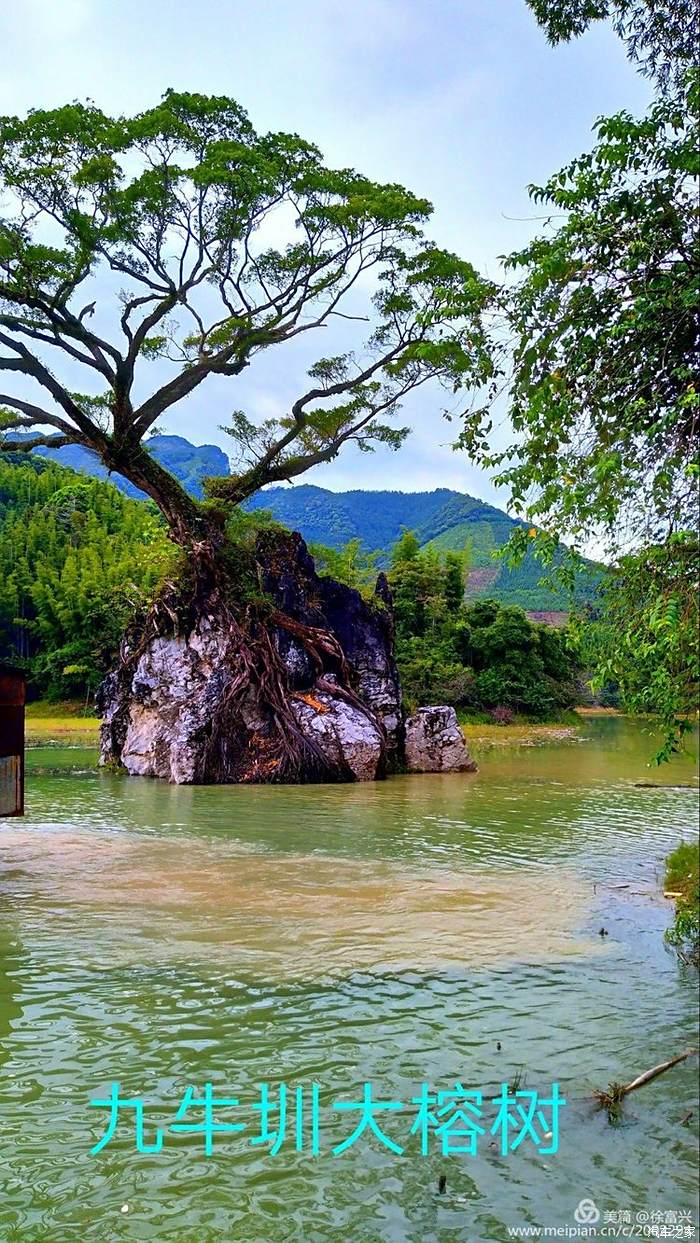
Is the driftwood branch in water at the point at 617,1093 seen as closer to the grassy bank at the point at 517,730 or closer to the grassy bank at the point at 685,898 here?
the grassy bank at the point at 685,898

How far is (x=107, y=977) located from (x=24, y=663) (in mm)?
35364

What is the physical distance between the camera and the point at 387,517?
11419cm

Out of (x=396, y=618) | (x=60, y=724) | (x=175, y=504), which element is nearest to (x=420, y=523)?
(x=396, y=618)

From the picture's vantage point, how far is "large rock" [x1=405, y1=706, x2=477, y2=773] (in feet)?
62.5

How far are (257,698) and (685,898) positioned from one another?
1127cm

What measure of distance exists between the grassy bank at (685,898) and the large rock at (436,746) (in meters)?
10.1

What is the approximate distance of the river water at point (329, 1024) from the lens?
321 centimetres

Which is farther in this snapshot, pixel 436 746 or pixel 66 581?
pixel 66 581

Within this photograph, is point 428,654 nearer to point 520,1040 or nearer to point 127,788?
point 127,788

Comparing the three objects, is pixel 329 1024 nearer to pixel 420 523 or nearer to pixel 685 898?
pixel 685 898

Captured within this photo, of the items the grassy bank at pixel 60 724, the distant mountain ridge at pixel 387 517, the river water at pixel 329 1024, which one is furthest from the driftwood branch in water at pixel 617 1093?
the distant mountain ridge at pixel 387 517

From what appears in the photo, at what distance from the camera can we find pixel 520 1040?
4559 mm

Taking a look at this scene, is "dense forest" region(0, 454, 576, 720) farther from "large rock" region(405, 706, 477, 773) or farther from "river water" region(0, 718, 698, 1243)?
"river water" region(0, 718, 698, 1243)

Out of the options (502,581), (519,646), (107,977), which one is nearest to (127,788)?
(107,977)
